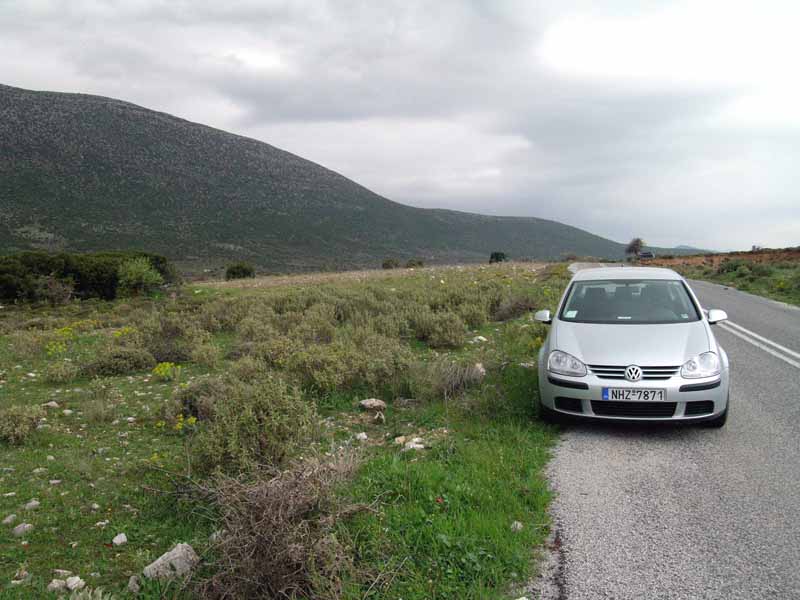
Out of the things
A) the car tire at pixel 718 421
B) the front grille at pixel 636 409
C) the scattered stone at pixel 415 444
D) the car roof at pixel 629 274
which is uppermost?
the car roof at pixel 629 274

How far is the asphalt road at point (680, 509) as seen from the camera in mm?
3271

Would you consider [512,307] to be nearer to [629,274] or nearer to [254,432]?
[629,274]

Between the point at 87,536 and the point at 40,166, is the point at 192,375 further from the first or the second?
the point at 40,166

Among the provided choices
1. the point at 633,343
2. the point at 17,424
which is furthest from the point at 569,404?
the point at 17,424

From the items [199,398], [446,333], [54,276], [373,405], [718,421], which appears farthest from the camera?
[54,276]

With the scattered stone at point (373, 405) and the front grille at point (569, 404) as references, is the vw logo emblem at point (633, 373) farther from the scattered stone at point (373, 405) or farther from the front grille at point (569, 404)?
the scattered stone at point (373, 405)

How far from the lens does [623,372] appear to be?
5.57 meters

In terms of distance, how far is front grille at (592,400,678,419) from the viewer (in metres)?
5.50

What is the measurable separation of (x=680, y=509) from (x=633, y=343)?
2.13m

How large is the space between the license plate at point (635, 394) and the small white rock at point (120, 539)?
4367 mm

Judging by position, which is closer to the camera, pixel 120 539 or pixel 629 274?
pixel 120 539

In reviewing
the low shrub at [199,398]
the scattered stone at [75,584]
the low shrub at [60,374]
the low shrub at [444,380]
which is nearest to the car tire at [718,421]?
the low shrub at [444,380]

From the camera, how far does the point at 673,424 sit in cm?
571

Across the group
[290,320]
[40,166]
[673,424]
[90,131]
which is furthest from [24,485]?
[90,131]
